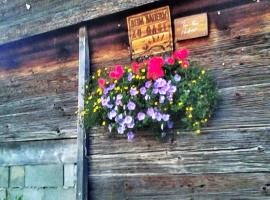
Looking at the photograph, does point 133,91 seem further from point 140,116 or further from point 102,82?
point 102,82

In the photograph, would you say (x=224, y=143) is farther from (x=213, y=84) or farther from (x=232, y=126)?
(x=213, y=84)

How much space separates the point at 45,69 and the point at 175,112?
1764 millimetres

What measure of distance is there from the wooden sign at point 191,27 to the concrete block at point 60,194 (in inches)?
70.2

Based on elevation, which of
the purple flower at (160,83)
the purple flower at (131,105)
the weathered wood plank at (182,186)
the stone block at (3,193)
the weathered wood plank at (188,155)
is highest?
the purple flower at (160,83)

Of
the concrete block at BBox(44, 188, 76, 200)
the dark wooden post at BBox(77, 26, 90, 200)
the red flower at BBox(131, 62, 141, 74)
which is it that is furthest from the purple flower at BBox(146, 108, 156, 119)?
the concrete block at BBox(44, 188, 76, 200)

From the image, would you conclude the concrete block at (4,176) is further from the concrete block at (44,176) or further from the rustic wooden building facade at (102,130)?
the concrete block at (44,176)

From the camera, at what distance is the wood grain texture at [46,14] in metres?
3.75

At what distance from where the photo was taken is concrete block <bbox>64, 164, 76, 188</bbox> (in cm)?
397

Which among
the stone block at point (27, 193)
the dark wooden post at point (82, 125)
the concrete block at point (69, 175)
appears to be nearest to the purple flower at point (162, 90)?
the dark wooden post at point (82, 125)

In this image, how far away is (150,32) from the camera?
354 centimetres

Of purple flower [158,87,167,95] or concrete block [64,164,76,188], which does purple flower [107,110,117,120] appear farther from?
concrete block [64,164,76,188]

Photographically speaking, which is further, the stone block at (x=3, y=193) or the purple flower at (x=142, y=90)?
the stone block at (x=3, y=193)

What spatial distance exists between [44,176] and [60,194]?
0.93 feet

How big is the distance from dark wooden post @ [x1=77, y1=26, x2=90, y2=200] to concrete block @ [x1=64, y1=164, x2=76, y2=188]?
24 centimetres
